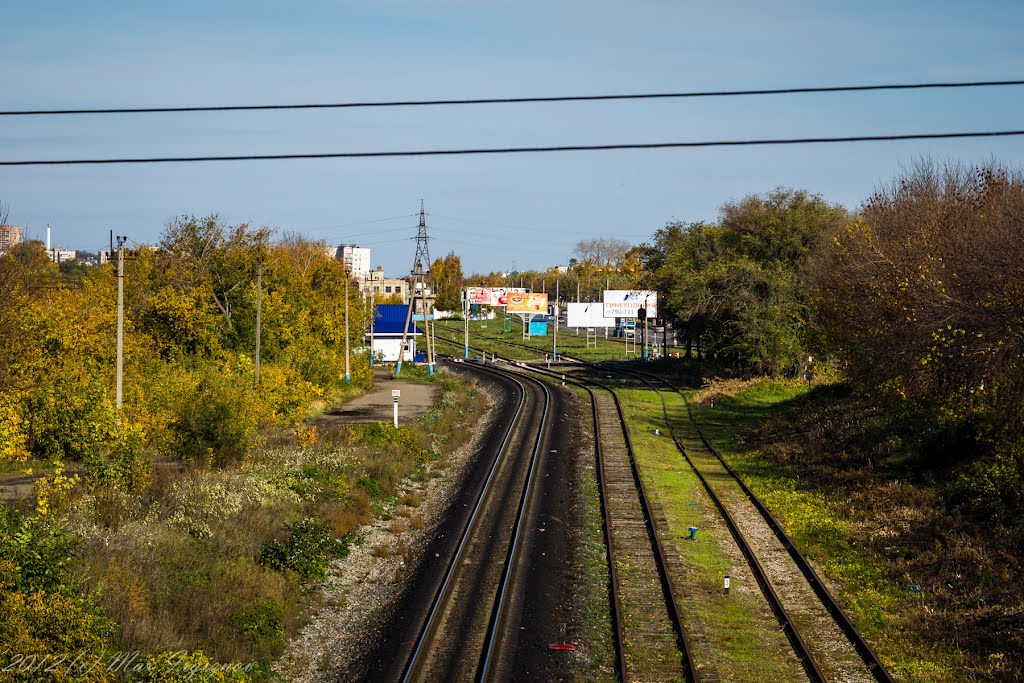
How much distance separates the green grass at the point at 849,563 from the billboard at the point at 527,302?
5602 centimetres

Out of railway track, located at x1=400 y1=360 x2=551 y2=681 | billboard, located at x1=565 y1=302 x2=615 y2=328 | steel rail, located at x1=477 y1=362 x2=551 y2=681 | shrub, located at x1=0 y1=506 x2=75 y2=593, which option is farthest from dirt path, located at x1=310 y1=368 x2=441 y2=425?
billboard, located at x1=565 y1=302 x2=615 y2=328

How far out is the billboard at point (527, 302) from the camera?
90812mm

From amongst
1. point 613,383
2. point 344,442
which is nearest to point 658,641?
point 344,442

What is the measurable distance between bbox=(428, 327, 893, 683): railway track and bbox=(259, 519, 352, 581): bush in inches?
334

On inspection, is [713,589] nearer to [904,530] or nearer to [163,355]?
[904,530]

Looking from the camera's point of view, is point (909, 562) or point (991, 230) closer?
point (909, 562)

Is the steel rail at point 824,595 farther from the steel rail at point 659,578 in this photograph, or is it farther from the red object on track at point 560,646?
the red object on track at point 560,646

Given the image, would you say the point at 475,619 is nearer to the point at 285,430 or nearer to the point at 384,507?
the point at 384,507

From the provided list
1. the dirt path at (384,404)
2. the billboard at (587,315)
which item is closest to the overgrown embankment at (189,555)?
the dirt path at (384,404)

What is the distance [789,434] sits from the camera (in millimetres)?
33625

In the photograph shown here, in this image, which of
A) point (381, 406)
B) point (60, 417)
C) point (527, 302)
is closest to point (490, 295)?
point (527, 302)

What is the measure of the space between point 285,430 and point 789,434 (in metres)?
18.7

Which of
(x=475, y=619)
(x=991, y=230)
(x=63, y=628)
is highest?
(x=991, y=230)

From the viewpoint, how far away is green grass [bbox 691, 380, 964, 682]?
44.3ft
